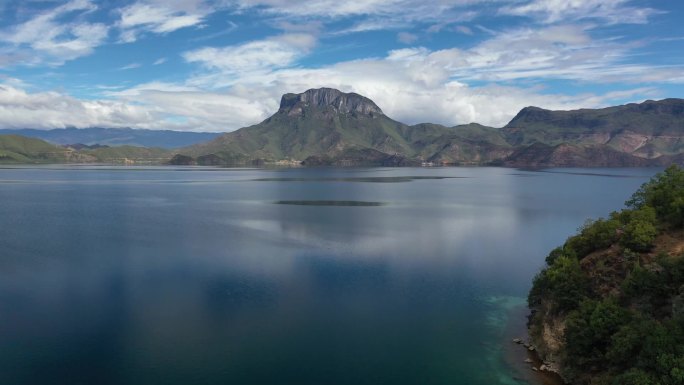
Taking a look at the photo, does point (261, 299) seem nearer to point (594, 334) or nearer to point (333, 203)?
point (594, 334)

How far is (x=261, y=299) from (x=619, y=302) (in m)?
43.2

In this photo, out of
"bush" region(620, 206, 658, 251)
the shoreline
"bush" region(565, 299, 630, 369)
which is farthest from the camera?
"bush" region(620, 206, 658, 251)

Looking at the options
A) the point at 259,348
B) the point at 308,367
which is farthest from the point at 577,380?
the point at 259,348

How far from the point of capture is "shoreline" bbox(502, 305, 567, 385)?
4409 cm

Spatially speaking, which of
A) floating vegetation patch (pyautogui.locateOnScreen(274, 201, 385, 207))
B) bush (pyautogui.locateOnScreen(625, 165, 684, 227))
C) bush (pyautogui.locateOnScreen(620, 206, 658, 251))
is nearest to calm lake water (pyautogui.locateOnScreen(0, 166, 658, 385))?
bush (pyautogui.locateOnScreen(620, 206, 658, 251))

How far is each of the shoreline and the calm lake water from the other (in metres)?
0.96

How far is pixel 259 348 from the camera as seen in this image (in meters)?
49.1

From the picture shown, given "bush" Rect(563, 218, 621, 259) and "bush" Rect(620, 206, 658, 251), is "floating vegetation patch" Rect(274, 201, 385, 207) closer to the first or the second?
"bush" Rect(563, 218, 621, 259)

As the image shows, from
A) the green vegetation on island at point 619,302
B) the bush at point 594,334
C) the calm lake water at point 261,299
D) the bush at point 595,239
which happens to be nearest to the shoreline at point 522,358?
the calm lake water at point 261,299

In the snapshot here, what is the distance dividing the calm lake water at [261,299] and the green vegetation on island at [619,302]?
588 centimetres

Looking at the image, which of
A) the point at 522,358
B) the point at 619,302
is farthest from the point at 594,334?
the point at 522,358

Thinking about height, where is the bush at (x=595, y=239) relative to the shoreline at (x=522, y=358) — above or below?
above

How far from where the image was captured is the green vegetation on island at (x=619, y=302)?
120ft

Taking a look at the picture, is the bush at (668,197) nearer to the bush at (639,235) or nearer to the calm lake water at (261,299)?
the bush at (639,235)
